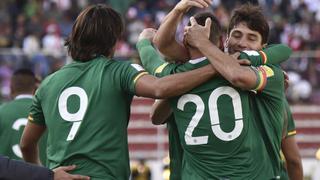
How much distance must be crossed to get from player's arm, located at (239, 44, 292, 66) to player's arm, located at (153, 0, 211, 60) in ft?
1.42

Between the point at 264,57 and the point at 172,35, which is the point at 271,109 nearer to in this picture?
the point at 264,57

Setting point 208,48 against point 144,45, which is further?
point 144,45

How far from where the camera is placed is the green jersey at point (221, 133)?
19.0 feet

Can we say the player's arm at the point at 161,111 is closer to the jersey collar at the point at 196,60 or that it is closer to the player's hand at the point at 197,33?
the jersey collar at the point at 196,60

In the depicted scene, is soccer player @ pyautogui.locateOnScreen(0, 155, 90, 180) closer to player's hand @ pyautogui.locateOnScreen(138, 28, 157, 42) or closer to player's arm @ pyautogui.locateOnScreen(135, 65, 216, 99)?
player's arm @ pyautogui.locateOnScreen(135, 65, 216, 99)

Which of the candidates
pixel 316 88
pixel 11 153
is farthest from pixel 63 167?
pixel 316 88

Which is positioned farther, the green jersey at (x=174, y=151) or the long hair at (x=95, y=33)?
the green jersey at (x=174, y=151)

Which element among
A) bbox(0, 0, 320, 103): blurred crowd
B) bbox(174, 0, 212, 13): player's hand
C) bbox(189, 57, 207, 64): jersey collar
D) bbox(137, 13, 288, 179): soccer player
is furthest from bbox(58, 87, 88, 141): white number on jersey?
bbox(0, 0, 320, 103): blurred crowd

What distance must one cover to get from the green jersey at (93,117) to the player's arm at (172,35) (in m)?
0.27

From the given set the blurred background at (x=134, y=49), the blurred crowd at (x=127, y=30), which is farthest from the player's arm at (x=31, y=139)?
the blurred crowd at (x=127, y=30)

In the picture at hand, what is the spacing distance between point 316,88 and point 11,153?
1248cm

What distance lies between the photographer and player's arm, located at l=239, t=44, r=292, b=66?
233 inches

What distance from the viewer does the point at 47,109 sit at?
237 inches

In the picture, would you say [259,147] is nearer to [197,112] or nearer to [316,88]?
[197,112]
